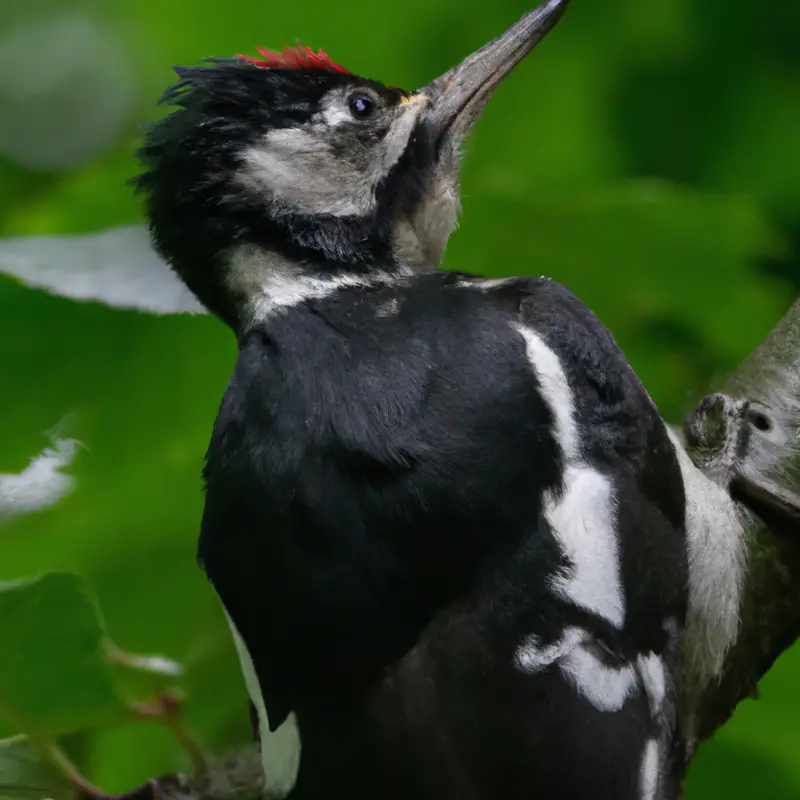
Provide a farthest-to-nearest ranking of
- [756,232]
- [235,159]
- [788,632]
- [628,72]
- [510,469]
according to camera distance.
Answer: [628,72] → [756,232] → [235,159] → [788,632] → [510,469]

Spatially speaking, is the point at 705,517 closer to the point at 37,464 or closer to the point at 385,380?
the point at 385,380

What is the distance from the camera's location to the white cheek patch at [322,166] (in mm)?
1306

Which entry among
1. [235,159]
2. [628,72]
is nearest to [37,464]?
[235,159]

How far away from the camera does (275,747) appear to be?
106cm

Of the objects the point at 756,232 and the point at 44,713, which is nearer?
the point at 44,713

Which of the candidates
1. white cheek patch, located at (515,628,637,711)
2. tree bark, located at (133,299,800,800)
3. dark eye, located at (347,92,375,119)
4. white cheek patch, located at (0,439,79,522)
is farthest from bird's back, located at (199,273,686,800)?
dark eye, located at (347,92,375,119)

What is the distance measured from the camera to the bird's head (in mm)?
1284

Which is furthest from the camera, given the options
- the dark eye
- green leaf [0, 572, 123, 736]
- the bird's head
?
the dark eye

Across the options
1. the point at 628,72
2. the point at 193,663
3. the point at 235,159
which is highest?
the point at 628,72

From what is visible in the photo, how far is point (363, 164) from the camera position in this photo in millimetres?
1385

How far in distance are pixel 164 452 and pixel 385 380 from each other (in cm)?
45

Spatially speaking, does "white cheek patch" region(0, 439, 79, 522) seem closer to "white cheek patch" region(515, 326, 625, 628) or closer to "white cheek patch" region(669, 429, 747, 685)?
"white cheek patch" region(515, 326, 625, 628)

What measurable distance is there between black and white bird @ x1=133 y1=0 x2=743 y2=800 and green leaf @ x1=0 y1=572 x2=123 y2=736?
5.0 inches

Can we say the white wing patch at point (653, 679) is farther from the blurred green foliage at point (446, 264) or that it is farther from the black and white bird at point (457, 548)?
the blurred green foliage at point (446, 264)
